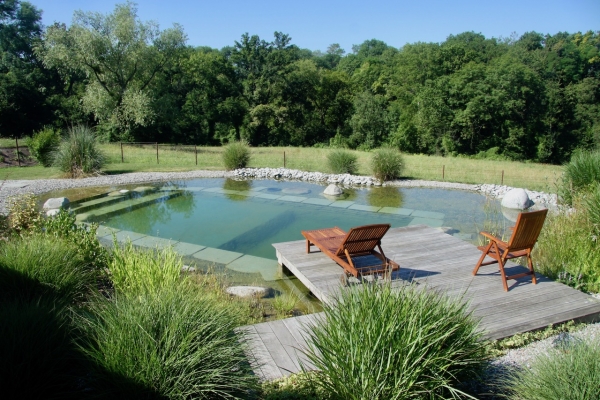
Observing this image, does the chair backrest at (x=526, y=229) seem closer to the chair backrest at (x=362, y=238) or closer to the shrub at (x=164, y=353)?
the chair backrest at (x=362, y=238)

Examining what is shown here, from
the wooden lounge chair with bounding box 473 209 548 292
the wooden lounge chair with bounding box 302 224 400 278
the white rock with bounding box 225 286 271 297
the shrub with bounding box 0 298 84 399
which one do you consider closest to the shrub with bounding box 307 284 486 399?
the shrub with bounding box 0 298 84 399

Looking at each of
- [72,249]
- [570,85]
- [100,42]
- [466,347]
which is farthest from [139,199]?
[570,85]

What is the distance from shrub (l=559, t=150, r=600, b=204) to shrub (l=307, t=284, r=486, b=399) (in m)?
6.29

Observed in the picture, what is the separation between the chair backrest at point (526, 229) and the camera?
4.36 meters

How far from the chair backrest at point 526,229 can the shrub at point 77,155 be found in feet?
40.9

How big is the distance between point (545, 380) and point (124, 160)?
17.8 m

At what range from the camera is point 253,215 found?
9445mm

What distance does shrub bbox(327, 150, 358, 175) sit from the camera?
14.2m

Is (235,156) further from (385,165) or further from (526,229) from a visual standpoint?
(526,229)

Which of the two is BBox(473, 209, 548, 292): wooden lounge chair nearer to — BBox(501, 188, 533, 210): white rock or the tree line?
BBox(501, 188, 533, 210): white rock

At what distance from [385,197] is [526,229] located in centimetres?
665

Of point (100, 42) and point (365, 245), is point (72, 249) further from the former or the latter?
point (100, 42)

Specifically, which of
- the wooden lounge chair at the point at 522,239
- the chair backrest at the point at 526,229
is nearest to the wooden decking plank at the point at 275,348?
the wooden lounge chair at the point at 522,239

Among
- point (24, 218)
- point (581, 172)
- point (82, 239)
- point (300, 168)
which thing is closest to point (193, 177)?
point (300, 168)
